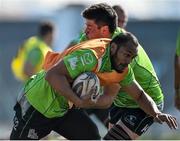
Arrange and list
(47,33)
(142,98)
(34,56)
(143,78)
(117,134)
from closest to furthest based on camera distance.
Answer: (142,98) < (143,78) < (117,134) < (34,56) < (47,33)

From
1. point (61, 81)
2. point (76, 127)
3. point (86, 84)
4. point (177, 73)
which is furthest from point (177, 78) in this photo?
point (61, 81)

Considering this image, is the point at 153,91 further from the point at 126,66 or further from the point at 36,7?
the point at 36,7

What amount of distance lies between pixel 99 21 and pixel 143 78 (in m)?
0.76

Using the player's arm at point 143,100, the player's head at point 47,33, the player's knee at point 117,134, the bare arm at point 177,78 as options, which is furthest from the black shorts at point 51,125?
the player's head at point 47,33

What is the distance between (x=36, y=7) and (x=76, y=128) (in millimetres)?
17141

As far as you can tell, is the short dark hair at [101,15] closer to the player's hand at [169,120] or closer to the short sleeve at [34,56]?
the player's hand at [169,120]

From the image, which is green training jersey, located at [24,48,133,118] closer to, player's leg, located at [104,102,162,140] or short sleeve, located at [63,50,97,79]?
short sleeve, located at [63,50,97,79]

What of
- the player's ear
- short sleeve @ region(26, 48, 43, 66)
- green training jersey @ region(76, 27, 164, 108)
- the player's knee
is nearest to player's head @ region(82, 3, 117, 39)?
green training jersey @ region(76, 27, 164, 108)

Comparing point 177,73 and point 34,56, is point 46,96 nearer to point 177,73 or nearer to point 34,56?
point 177,73

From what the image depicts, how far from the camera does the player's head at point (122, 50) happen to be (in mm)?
9180

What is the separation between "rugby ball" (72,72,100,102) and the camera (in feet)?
30.1

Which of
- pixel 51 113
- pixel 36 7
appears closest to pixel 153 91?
pixel 51 113

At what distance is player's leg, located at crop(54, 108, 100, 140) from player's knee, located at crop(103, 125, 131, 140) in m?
0.20

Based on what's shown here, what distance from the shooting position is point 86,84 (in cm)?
919
